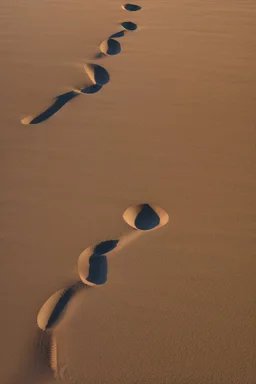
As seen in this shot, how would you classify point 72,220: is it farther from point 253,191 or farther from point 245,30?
point 245,30

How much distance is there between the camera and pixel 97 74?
284cm

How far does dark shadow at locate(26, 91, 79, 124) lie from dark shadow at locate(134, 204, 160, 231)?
0.78m

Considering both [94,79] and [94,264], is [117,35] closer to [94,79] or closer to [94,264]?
[94,79]

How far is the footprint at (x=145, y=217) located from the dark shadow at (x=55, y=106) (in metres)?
0.76

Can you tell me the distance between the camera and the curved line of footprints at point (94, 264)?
1531 millimetres

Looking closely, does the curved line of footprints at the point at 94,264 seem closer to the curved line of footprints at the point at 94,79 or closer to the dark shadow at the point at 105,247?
the dark shadow at the point at 105,247

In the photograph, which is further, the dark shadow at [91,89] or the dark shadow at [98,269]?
the dark shadow at [91,89]

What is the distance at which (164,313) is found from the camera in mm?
1548

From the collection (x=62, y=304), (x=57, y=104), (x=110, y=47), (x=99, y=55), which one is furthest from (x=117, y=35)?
(x=62, y=304)

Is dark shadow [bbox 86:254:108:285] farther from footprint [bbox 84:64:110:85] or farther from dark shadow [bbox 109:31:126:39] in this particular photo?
dark shadow [bbox 109:31:126:39]

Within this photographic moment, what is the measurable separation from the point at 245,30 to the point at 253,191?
168 centimetres

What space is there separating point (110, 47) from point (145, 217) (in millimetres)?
1536

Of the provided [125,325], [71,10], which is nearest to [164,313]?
[125,325]

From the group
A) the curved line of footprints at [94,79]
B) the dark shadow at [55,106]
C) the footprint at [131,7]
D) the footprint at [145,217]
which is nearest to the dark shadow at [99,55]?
the curved line of footprints at [94,79]
